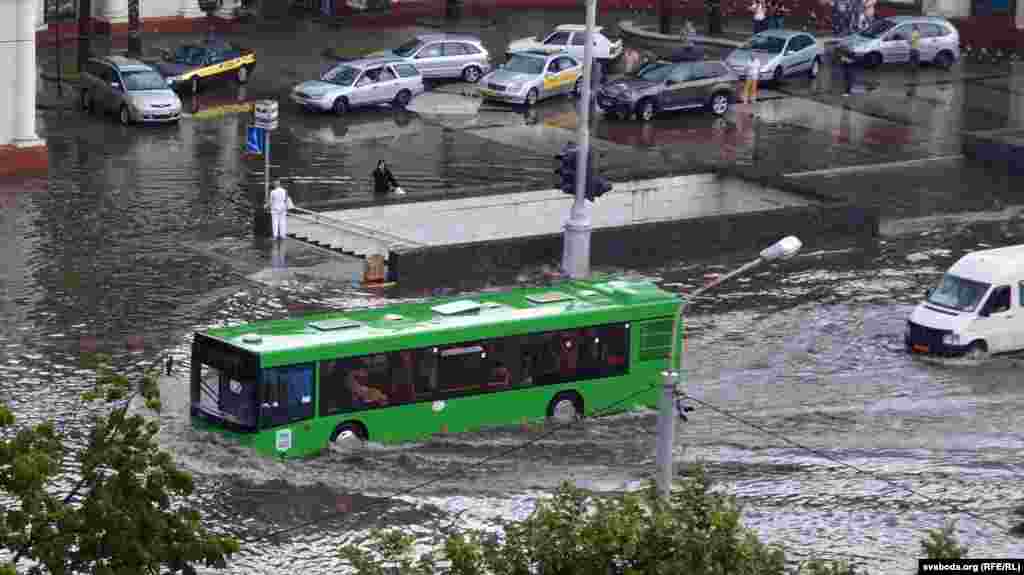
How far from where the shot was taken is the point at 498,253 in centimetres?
3822

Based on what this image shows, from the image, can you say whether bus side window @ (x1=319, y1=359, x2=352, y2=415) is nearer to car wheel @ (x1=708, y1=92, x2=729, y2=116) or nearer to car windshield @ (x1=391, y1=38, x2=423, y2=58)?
car wheel @ (x1=708, y1=92, x2=729, y2=116)

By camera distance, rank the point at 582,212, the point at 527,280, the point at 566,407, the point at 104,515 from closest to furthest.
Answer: the point at 104,515 → the point at 566,407 → the point at 582,212 → the point at 527,280

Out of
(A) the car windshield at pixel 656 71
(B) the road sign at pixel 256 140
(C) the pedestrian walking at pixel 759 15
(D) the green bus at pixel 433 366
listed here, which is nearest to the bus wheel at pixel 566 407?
(D) the green bus at pixel 433 366

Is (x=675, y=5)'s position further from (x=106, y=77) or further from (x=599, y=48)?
(x=106, y=77)

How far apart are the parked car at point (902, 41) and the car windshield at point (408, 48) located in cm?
1316

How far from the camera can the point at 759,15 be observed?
64.0m

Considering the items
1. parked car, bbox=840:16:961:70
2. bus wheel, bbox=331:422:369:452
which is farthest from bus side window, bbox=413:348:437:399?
parked car, bbox=840:16:961:70

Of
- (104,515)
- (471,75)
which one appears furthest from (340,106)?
(104,515)

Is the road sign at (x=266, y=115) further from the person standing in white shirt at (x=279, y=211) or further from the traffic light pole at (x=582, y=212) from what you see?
the traffic light pole at (x=582, y=212)

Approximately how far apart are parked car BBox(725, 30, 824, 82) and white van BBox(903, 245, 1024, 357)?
2263cm

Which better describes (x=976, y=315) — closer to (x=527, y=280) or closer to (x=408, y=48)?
(x=527, y=280)

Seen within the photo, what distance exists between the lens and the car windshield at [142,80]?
4972cm

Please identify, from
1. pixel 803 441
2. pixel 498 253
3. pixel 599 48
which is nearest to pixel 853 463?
pixel 803 441

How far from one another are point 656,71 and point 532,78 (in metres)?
3.43
